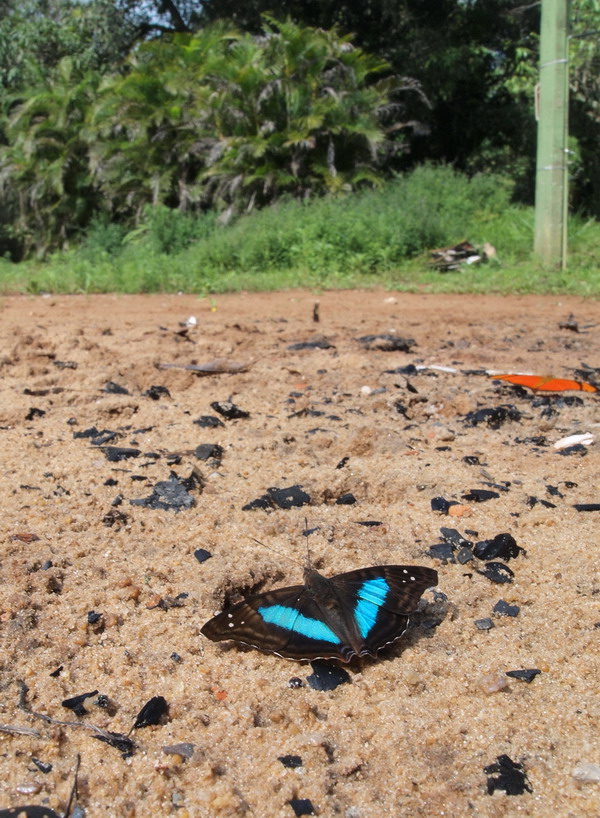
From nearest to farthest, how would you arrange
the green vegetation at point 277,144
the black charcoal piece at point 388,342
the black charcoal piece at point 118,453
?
the black charcoal piece at point 118,453 < the black charcoal piece at point 388,342 < the green vegetation at point 277,144

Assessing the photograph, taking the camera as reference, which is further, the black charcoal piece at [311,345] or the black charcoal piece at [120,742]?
the black charcoal piece at [311,345]


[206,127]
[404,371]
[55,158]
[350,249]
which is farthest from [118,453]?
[55,158]

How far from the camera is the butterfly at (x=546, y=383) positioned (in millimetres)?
4016

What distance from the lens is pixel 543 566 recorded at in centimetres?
235

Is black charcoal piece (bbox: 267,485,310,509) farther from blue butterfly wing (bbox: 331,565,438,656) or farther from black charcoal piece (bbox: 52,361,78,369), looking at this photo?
black charcoal piece (bbox: 52,361,78,369)

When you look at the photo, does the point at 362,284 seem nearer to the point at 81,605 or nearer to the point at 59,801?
the point at 81,605

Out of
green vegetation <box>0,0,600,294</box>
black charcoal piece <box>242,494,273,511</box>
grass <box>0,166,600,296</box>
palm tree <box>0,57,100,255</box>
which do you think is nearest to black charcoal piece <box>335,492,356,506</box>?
black charcoal piece <box>242,494,273,511</box>

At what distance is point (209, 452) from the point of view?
10.3ft

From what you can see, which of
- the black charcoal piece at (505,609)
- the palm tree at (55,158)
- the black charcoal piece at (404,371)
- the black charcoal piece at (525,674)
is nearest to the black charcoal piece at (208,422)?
the black charcoal piece at (404,371)

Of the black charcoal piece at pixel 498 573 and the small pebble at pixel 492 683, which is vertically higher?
the small pebble at pixel 492 683

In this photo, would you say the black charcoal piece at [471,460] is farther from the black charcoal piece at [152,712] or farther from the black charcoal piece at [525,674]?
the black charcoal piece at [152,712]

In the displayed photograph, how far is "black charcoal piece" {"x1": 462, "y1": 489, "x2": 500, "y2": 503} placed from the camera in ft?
9.04

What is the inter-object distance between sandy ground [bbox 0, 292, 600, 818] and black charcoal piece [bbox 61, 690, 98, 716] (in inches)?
0.5

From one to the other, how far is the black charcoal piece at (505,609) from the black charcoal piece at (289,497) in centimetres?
80
